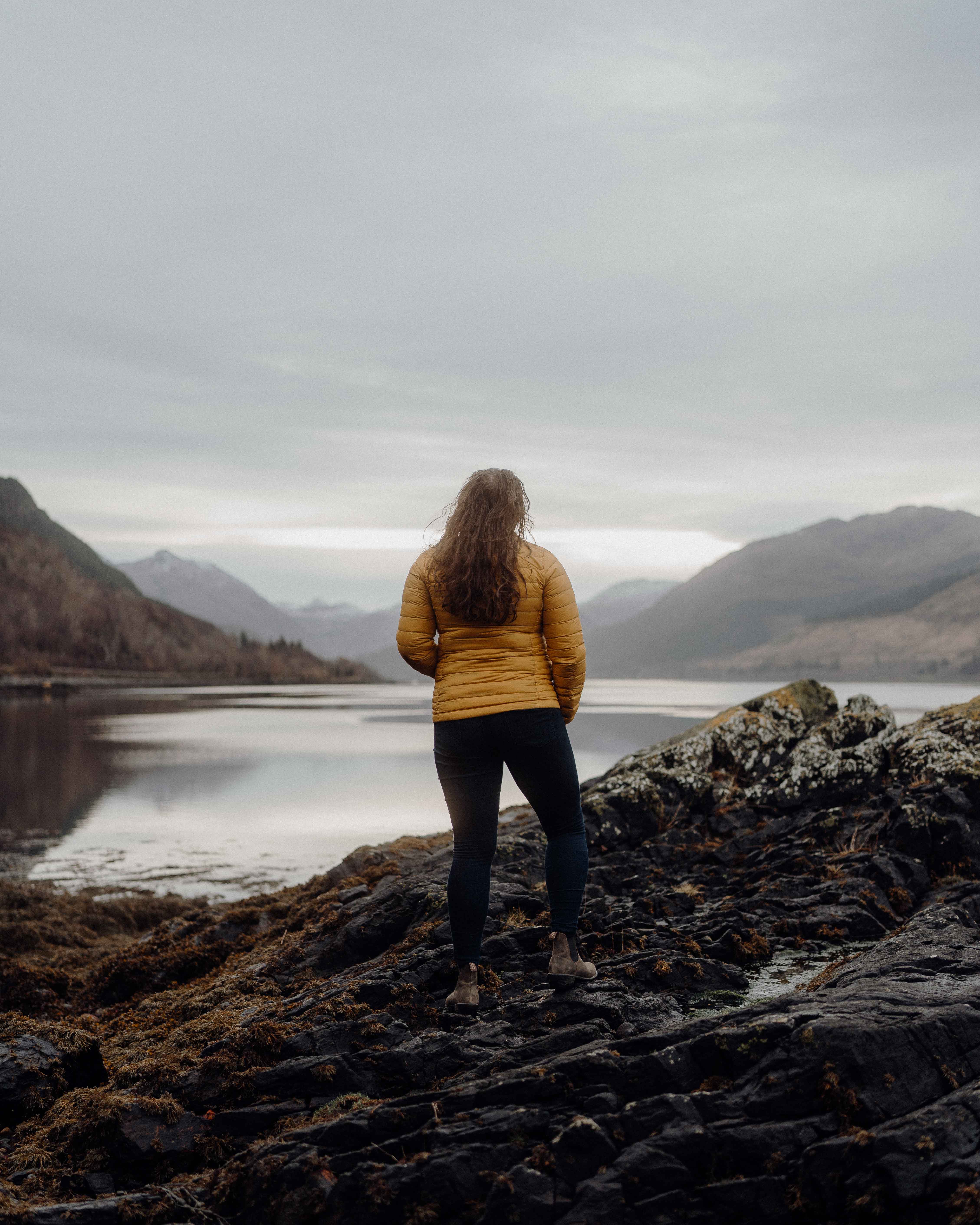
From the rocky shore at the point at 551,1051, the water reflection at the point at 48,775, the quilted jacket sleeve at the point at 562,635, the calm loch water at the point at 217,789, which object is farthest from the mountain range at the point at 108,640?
the quilted jacket sleeve at the point at 562,635

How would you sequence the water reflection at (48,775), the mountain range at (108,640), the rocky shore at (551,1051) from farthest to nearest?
1. the mountain range at (108,640)
2. the water reflection at (48,775)
3. the rocky shore at (551,1051)

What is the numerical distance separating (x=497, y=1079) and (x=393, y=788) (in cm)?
2164

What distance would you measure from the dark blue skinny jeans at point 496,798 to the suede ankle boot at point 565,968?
0.16 m

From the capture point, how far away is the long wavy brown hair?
4.89 metres

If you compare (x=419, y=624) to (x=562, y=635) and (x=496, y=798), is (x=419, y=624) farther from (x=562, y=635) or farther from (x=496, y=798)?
(x=496, y=798)

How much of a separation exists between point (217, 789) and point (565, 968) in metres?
21.7

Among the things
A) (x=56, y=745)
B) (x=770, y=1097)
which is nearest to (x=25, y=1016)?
(x=770, y=1097)

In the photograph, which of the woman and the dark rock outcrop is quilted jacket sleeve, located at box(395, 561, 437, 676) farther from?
the dark rock outcrop

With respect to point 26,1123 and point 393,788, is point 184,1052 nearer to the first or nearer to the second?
point 26,1123

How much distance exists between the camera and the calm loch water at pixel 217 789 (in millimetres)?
15883

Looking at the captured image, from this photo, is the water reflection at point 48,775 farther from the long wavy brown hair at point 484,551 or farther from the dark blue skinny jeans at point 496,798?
the long wavy brown hair at point 484,551

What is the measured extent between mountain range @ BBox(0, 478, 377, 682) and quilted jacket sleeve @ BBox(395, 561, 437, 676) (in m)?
117

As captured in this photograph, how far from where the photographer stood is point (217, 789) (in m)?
25.3

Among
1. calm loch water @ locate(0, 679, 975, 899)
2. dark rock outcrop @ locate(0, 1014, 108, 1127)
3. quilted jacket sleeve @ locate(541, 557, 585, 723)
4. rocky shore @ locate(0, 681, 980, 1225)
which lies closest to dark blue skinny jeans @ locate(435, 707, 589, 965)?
quilted jacket sleeve @ locate(541, 557, 585, 723)
